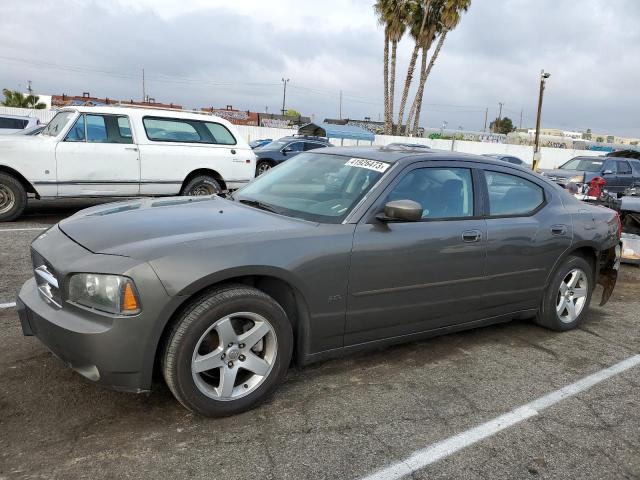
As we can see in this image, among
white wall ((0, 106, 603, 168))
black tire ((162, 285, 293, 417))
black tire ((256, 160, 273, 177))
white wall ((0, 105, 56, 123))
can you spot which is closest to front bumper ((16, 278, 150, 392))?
black tire ((162, 285, 293, 417))

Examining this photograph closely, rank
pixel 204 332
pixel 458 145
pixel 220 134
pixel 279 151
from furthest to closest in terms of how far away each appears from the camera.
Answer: pixel 458 145 < pixel 279 151 < pixel 220 134 < pixel 204 332

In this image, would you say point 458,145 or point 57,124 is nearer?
point 57,124

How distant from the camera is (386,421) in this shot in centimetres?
304

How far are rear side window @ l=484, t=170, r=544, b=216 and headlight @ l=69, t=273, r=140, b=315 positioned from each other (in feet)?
8.69

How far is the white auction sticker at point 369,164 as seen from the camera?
12.1 ft

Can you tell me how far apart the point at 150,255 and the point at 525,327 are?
345 centimetres

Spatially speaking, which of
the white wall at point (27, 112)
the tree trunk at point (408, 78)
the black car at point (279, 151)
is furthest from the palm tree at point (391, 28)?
the white wall at point (27, 112)

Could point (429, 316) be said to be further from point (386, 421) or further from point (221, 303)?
point (221, 303)

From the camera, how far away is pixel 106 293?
2.64 meters

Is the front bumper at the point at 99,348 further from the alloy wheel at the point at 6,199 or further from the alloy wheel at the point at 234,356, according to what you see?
the alloy wheel at the point at 6,199

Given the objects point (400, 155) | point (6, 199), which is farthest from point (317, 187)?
point (6, 199)

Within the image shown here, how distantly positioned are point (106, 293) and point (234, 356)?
75 cm

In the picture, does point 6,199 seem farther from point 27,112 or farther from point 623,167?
point 27,112

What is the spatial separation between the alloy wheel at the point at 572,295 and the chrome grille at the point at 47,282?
382 centimetres
